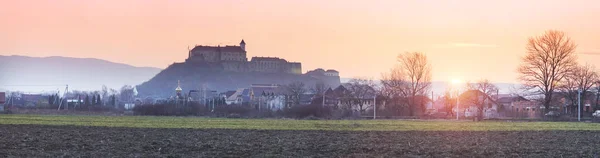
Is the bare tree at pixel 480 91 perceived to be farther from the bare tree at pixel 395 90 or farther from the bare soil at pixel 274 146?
the bare soil at pixel 274 146

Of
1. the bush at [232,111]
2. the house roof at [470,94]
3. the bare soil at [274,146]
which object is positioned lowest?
the bare soil at [274,146]

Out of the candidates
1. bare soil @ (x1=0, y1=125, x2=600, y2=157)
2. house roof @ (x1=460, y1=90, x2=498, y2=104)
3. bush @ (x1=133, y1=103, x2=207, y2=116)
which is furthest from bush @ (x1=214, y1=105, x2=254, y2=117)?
bare soil @ (x1=0, y1=125, x2=600, y2=157)

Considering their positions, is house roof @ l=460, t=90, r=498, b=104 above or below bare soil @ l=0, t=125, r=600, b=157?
above

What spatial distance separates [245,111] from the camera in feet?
365

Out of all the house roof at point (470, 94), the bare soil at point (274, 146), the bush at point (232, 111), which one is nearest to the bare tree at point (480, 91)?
the house roof at point (470, 94)

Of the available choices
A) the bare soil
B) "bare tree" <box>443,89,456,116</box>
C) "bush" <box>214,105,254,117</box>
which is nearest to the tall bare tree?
"bare tree" <box>443,89,456,116</box>

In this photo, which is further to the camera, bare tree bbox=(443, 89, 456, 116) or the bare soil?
bare tree bbox=(443, 89, 456, 116)

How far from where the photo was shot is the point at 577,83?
109188 mm

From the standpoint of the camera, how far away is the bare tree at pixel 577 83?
103500mm

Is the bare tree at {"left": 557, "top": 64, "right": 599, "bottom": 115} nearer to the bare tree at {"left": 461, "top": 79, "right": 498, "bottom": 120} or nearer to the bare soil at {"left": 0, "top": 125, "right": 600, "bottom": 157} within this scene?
the bare tree at {"left": 461, "top": 79, "right": 498, "bottom": 120}

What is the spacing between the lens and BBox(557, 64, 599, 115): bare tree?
103500mm

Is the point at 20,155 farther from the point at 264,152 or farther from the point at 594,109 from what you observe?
the point at 594,109

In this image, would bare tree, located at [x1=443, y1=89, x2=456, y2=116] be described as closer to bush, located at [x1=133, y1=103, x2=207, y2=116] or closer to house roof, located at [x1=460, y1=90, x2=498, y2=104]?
house roof, located at [x1=460, y1=90, x2=498, y2=104]

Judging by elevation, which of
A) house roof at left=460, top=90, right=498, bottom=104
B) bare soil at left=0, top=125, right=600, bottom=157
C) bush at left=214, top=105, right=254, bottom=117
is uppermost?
house roof at left=460, top=90, right=498, bottom=104
